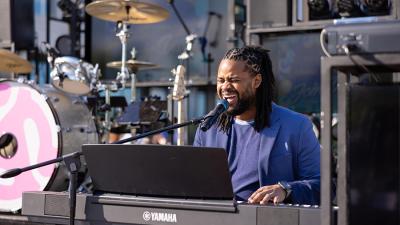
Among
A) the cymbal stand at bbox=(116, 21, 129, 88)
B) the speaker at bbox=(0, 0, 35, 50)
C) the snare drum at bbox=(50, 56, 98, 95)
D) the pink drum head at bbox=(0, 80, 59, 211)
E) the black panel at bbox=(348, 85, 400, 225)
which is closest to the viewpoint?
the black panel at bbox=(348, 85, 400, 225)

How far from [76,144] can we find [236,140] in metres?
2.02

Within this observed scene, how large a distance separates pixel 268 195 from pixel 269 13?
11.2 ft

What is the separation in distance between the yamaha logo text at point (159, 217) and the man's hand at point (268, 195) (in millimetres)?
299

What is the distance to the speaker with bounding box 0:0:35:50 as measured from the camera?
22.4ft

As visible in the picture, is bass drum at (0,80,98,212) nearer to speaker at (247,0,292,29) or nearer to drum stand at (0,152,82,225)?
drum stand at (0,152,82,225)

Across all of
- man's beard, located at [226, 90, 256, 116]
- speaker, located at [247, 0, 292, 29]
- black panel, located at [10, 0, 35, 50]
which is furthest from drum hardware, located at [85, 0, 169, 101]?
man's beard, located at [226, 90, 256, 116]

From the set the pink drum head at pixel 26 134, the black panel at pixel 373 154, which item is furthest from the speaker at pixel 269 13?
the black panel at pixel 373 154

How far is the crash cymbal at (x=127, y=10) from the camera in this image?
566 centimetres

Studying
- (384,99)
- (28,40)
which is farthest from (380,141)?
(28,40)

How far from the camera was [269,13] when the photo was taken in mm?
5281

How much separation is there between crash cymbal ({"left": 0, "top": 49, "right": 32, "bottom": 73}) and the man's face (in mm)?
3542

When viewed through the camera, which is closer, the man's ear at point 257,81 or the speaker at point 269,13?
the man's ear at point 257,81

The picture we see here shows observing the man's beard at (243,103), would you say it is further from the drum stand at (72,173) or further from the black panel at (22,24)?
the black panel at (22,24)

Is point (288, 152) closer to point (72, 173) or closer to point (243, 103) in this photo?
point (243, 103)
